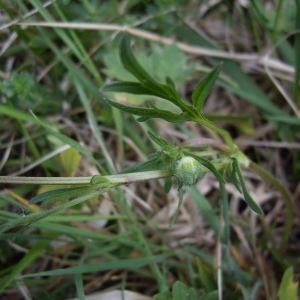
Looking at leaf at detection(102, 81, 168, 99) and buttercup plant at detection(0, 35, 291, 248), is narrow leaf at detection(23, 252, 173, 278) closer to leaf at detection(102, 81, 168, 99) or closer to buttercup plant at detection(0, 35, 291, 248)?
buttercup plant at detection(0, 35, 291, 248)

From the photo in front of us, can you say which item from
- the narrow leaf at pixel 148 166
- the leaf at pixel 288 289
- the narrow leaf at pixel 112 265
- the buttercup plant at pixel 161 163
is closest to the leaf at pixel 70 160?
the narrow leaf at pixel 112 265

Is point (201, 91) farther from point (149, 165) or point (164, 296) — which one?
point (164, 296)

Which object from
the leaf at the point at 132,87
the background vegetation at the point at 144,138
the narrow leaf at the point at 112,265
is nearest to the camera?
the leaf at the point at 132,87

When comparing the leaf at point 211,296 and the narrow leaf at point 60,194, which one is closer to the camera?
the narrow leaf at point 60,194

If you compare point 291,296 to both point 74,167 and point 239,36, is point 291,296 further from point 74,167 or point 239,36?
point 239,36

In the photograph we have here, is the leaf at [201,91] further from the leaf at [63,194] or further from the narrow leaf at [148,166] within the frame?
the leaf at [63,194]

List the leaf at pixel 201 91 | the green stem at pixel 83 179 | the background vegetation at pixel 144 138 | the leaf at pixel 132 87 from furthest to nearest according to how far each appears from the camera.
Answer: the background vegetation at pixel 144 138, the leaf at pixel 132 87, the leaf at pixel 201 91, the green stem at pixel 83 179

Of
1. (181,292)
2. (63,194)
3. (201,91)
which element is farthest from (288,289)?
(63,194)
